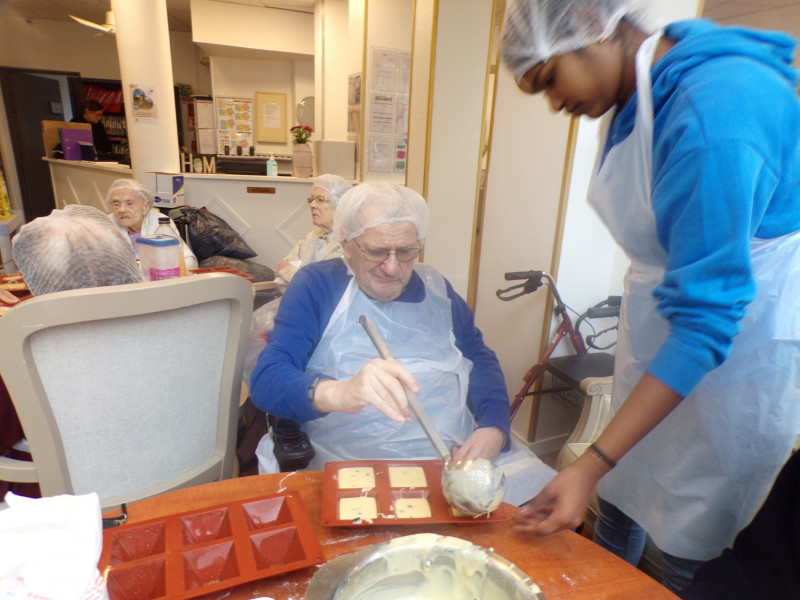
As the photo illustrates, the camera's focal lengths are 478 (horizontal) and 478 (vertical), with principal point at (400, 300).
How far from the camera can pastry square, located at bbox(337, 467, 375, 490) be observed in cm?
89

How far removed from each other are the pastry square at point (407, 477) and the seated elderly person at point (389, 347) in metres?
0.28

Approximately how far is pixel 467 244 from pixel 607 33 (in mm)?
2403

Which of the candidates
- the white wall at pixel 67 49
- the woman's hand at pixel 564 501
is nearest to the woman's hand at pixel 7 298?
the woman's hand at pixel 564 501

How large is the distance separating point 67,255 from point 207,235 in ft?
9.81

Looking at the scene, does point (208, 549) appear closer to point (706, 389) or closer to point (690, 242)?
point (690, 242)

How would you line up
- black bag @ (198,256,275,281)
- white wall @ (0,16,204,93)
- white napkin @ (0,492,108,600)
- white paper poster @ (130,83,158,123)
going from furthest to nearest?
1. white wall @ (0,16,204,93)
2. white paper poster @ (130,83,158,123)
3. black bag @ (198,256,275,281)
4. white napkin @ (0,492,108,600)

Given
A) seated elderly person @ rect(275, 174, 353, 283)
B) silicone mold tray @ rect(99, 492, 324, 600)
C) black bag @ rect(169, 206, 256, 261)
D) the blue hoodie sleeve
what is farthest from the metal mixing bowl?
black bag @ rect(169, 206, 256, 261)

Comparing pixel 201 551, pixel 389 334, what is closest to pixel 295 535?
pixel 201 551

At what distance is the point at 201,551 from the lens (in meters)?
0.71

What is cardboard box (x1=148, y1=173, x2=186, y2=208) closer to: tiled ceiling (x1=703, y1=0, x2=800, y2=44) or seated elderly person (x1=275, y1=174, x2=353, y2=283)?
seated elderly person (x1=275, y1=174, x2=353, y2=283)

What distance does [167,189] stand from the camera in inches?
157

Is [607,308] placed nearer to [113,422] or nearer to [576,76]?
[576,76]

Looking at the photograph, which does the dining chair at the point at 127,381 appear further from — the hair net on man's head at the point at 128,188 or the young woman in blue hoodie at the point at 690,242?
the hair net on man's head at the point at 128,188

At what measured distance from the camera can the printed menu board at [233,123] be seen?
7.13 metres
